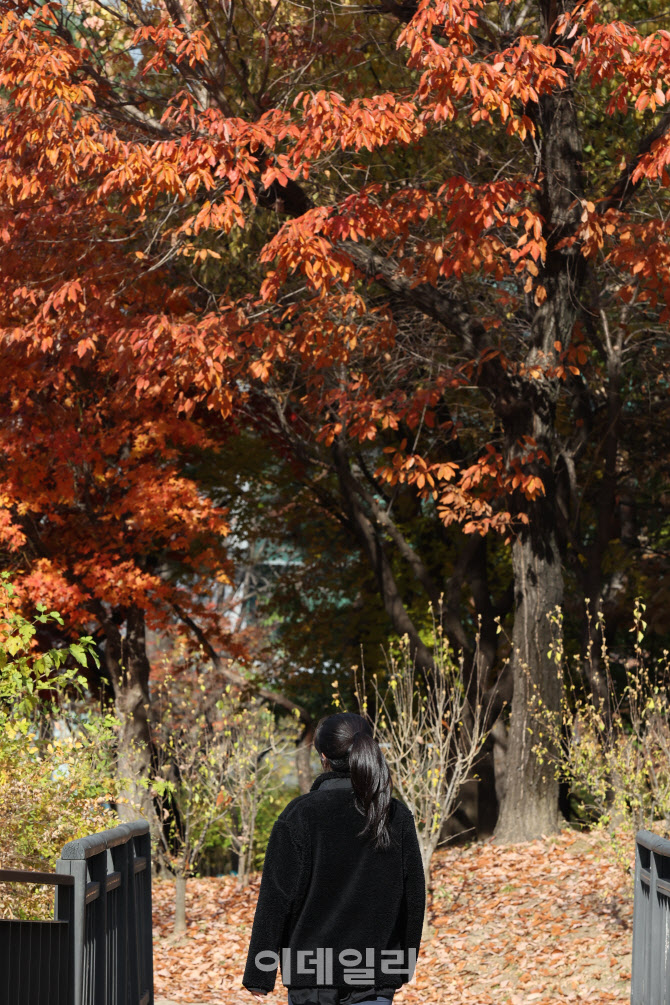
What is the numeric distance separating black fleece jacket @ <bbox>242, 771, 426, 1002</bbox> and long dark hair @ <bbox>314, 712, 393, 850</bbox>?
0.04 m

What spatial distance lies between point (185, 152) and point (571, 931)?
7.41 m

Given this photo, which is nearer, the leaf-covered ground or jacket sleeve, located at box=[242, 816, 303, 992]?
jacket sleeve, located at box=[242, 816, 303, 992]

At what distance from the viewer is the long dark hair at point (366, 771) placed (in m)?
3.37

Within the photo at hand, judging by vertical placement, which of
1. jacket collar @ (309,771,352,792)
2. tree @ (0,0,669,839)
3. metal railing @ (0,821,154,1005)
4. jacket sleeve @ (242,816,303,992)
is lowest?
metal railing @ (0,821,154,1005)

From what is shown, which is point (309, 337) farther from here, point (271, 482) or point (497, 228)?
point (271, 482)

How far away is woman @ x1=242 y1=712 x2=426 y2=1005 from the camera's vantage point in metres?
3.31

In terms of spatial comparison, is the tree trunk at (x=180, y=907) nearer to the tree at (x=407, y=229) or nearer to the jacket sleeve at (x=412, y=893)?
the tree at (x=407, y=229)

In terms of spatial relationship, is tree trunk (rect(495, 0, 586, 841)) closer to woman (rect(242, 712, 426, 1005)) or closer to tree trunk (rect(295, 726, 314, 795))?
tree trunk (rect(295, 726, 314, 795))

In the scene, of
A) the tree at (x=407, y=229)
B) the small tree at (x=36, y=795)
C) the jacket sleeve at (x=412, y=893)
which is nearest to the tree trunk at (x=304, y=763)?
the tree at (x=407, y=229)

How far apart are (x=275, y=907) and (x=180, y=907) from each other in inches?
339

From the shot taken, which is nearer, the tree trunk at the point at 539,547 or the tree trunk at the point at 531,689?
the tree trunk at the point at 539,547

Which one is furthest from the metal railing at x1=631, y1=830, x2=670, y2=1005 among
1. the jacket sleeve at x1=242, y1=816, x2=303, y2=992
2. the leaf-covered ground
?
the leaf-covered ground

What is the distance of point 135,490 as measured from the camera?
45.9ft

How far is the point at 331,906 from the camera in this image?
3367mm
